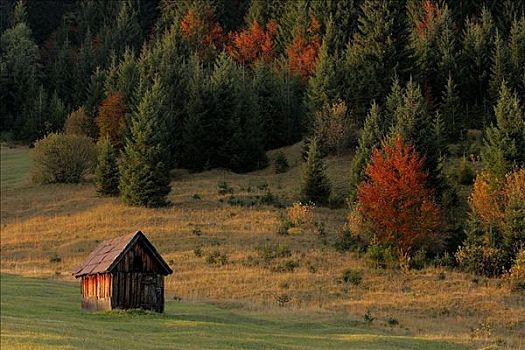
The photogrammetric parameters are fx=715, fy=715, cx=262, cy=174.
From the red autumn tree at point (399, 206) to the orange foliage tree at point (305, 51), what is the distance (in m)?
41.2

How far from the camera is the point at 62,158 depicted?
8019cm

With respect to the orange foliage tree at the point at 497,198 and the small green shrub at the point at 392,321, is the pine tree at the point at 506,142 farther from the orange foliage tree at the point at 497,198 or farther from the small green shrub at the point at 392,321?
the small green shrub at the point at 392,321

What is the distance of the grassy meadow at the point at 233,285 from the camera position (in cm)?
3052

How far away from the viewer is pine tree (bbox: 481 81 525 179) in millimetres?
57809

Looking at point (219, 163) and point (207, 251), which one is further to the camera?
point (219, 163)

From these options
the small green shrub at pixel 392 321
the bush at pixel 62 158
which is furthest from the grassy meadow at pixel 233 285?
the bush at pixel 62 158

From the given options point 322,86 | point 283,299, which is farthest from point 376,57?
point 283,299

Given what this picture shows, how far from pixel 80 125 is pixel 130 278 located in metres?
58.4

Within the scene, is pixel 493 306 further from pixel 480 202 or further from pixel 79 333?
pixel 79 333

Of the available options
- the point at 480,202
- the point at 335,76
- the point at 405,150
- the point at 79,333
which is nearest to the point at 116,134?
the point at 335,76

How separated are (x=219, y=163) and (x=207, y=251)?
26.8 metres

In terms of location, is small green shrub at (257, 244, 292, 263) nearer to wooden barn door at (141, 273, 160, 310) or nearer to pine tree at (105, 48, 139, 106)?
wooden barn door at (141, 273, 160, 310)

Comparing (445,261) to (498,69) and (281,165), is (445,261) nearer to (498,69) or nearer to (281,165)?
(281,165)

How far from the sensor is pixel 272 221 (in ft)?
209
